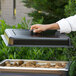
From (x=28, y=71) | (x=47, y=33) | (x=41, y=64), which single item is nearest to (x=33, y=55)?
(x=41, y=64)

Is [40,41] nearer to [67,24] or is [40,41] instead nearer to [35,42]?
[35,42]

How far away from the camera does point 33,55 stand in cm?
468

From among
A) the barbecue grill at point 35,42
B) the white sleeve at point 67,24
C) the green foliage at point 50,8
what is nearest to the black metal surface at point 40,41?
the barbecue grill at point 35,42

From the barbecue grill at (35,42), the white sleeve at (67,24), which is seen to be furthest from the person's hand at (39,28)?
the white sleeve at (67,24)

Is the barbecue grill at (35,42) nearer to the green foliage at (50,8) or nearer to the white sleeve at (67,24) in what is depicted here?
the white sleeve at (67,24)

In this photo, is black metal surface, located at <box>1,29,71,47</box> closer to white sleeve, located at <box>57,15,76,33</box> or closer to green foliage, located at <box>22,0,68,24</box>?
white sleeve, located at <box>57,15,76,33</box>

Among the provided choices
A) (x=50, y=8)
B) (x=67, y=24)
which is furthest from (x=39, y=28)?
(x=50, y=8)

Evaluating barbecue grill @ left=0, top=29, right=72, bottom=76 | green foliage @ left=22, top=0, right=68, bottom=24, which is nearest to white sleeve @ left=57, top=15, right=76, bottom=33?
barbecue grill @ left=0, top=29, right=72, bottom=76

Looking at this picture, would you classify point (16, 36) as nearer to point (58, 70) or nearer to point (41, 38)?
point (41, 38)

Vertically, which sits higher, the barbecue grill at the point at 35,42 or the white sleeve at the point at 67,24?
the white sleeve at the point at 67,24

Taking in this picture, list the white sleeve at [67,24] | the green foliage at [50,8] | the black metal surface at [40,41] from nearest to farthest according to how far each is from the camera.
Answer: the black metal surface at [40,41]
the white sleeve at [67,24]
the green foliage at [50,8]

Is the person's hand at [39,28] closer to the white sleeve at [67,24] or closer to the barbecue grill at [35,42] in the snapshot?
the barbecue grill at [35,42]

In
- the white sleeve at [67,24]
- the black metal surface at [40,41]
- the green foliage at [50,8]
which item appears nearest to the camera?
the black metal surface at [40,41]

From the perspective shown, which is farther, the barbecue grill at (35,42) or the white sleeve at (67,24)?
the white sleeve at (67,24)
